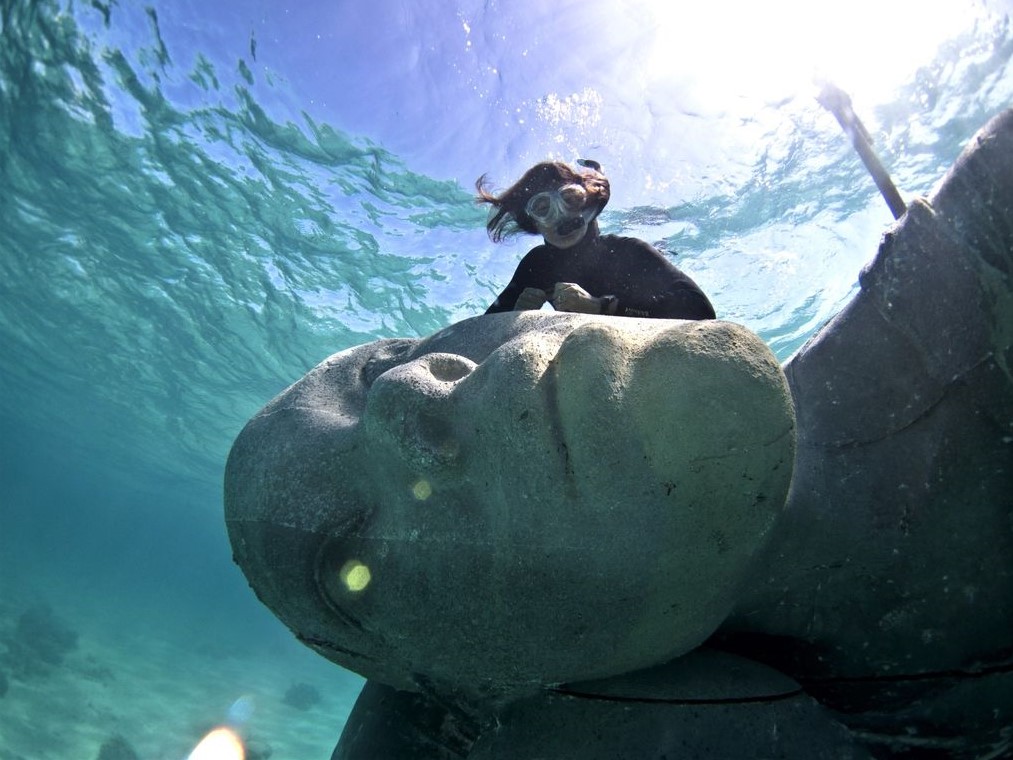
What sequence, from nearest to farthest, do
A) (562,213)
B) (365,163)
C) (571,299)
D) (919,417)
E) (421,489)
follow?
(421,489) < (919,417) < (571,299) < (562,213) < (365,163)

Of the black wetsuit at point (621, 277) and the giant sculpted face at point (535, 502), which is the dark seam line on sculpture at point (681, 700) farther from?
the black wetsuit at point (621, 277)

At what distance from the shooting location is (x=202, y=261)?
659 inches

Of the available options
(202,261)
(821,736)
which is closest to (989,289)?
(821,736)

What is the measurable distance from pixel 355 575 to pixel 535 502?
628 millimetres

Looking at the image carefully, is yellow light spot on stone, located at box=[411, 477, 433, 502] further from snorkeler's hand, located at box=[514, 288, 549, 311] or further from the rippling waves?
the rippling waves

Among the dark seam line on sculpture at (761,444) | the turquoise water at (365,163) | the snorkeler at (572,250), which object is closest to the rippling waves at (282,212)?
the turquoise water at (365,163)

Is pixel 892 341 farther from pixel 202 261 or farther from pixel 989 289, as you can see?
pixel 202 261

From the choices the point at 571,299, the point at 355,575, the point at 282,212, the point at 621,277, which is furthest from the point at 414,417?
the point at 282,212

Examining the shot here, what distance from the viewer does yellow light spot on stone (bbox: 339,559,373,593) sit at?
1610 mm

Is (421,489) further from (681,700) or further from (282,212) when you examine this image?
(282,212)

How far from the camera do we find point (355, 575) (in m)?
1.63

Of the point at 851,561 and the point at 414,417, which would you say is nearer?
the point at 414,417

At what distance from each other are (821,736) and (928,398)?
1068mm

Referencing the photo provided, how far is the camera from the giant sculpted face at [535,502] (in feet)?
4.32
